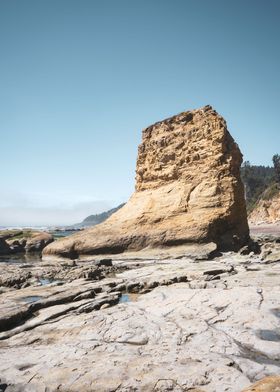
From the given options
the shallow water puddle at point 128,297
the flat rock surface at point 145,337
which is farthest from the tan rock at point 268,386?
the shallow water puddle at point 128,297

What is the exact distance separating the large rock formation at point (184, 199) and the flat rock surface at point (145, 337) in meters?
10.5

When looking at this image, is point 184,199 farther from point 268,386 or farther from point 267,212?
point 267,212

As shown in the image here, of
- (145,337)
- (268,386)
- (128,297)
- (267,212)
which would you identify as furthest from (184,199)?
(267,212)

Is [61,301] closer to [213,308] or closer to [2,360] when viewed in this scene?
[2,360]

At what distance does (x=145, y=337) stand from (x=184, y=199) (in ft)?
60.6

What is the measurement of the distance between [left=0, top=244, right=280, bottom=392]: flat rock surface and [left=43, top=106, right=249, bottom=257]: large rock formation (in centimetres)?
1050

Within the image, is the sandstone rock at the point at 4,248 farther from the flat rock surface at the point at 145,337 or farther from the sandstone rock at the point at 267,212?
the sandstone rock at the point at 267,212

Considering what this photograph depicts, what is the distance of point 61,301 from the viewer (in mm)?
10742

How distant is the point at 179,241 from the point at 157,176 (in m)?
8.69

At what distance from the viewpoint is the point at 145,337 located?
7.15m

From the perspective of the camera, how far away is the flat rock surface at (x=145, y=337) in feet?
17.2

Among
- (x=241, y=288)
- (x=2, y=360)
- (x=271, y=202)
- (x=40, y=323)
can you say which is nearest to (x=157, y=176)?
(x=241, y=288)

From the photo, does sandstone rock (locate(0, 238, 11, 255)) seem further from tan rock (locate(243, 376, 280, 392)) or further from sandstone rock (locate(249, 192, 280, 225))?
sandstone rock (locate(249, 192, 280, 225))

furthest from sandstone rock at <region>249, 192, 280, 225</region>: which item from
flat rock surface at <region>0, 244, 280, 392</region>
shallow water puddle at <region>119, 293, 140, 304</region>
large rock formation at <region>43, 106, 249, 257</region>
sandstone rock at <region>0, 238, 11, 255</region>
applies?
flat rock surface at <region>0, 244, 280, 392</region>
